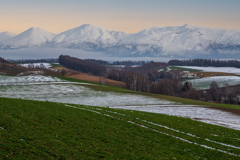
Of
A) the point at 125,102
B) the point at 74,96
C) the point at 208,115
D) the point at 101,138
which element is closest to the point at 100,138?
the point at 101,138

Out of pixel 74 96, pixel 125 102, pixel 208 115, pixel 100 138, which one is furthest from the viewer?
pixel 74 96

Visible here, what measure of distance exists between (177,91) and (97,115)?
12995 cm

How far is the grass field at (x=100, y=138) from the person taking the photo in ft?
53.8

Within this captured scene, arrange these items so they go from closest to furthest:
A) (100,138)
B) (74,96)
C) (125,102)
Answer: (100,138) → (125,102) → (74,96)

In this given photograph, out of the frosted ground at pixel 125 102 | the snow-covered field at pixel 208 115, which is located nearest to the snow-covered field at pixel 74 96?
the frosted ground at pixel 125 102

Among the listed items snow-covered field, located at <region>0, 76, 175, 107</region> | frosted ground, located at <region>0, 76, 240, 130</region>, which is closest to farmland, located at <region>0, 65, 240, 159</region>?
frosted ground, located at <region>0, 76, 240, 130</region>

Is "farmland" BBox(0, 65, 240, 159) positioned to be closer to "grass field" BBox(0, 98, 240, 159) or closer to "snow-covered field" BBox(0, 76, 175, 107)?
"grass field" BBox(0, 98, 240, 159)

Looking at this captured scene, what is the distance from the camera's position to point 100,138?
20781 millimetres

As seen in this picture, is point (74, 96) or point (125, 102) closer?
point (125, 102)

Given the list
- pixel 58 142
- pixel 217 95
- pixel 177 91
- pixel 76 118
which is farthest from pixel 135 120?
pixel 177 91

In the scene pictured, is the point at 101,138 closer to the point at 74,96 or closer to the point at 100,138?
the point at 100,138

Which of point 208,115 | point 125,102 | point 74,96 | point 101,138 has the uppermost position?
point 101,138

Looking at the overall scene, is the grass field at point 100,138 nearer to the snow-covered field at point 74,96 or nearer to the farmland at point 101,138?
the farmland at point 101,138

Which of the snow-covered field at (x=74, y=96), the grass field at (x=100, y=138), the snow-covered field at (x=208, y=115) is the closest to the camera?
the grass field at (x=100, y=138)
